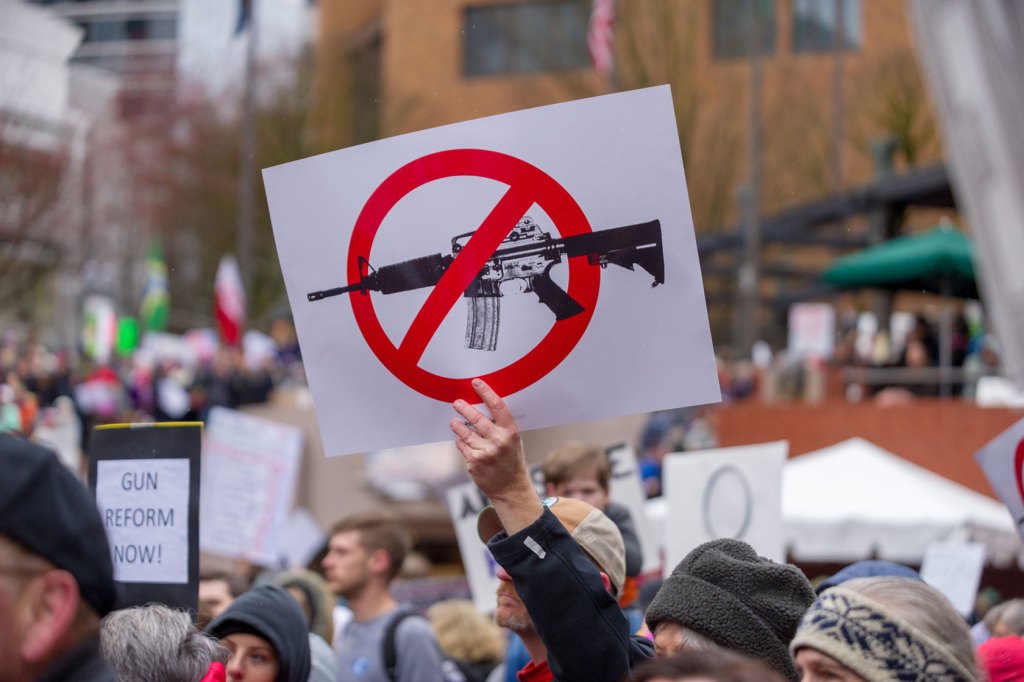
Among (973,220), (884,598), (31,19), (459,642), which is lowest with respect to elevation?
(459,642)

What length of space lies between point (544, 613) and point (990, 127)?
4.28 feet

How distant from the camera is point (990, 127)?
3.06m

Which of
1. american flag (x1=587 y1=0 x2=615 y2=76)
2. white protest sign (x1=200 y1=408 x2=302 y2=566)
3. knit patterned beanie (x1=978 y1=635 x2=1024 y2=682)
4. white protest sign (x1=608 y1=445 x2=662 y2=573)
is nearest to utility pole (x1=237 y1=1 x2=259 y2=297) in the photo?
american flag (x1=587 y1=0 x2=615 y2=76)

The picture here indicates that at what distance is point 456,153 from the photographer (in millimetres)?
3305

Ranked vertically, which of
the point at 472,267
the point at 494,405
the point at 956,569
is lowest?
the point at 956,569

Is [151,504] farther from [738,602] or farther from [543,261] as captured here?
[738,602]

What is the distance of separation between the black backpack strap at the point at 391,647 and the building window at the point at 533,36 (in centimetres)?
2230

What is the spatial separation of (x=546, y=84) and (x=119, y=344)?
9.37 meters

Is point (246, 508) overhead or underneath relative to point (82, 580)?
underneath

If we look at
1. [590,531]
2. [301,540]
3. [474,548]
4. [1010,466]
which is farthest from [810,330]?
[590,531]

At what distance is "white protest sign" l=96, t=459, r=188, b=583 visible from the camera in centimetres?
371

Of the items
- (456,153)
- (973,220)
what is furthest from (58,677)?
(973,220)

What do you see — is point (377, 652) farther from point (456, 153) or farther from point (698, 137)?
point (698, 137)

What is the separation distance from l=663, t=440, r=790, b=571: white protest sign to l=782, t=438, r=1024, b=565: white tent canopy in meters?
4.30
